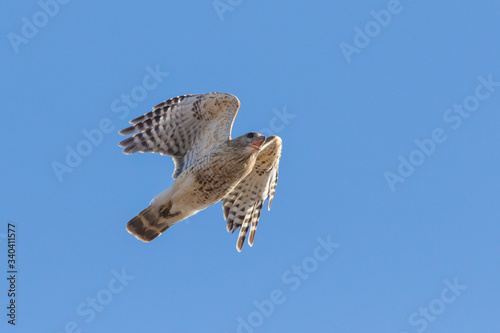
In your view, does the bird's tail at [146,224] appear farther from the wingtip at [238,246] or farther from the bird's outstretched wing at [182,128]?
the wingtip at [238,246]

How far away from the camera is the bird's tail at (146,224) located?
1104cm

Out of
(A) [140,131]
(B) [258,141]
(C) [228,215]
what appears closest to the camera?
(B) [258,141]

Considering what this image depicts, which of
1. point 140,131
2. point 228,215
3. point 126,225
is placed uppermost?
point 140,131

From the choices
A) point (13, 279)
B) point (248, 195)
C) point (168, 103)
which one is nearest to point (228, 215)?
point (248, 195)

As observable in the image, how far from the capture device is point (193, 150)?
37.4ft

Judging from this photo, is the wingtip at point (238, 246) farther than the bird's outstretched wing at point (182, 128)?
Yes

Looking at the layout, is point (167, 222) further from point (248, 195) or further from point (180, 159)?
point (248, 195)

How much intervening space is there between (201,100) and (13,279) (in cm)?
416

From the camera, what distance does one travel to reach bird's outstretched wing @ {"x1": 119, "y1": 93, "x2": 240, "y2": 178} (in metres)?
11.2

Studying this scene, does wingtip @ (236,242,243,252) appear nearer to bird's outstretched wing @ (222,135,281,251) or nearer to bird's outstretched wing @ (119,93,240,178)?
bird's outstretched wing @ (222,135,281,251)

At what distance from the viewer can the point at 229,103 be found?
1105cm

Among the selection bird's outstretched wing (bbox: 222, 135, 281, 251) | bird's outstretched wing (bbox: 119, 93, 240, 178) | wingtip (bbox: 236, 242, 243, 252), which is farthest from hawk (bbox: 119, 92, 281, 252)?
wingtip (bbox: 236, 242, 243, 252)

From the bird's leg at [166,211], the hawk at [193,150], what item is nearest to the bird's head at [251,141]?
the hawk at [193,150]

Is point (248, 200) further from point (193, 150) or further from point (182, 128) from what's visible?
point (182, 128)
